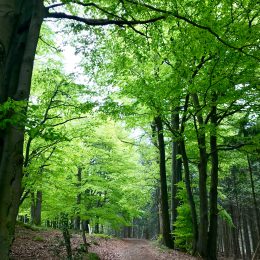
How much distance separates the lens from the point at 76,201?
1697 cm

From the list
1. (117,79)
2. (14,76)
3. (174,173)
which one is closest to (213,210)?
(174,173)

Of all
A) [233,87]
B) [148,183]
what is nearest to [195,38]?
[233,87]

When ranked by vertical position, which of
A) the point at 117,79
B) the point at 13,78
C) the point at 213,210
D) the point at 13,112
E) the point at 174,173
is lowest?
the point at 213,210

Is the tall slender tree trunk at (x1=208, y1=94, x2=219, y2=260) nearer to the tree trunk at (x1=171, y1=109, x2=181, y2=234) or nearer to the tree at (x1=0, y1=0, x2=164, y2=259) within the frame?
the tree trunk at (x1=171, y1=109, x2=181, y2=234)

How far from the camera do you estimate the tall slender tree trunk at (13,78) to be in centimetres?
465

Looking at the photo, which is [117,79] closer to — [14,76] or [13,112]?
[14,76]

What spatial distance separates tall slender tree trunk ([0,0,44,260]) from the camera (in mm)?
4648

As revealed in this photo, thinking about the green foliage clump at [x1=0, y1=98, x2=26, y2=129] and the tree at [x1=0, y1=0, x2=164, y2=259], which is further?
the tree at [x1=0, y1=0, x2=164, y2=259]

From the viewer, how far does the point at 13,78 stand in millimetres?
5520

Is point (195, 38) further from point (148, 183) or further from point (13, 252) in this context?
point (148, 183)

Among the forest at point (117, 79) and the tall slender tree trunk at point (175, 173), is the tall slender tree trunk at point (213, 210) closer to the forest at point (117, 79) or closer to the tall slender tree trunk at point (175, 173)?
the forest at point (117, 79)

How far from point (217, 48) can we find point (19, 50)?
6.11m

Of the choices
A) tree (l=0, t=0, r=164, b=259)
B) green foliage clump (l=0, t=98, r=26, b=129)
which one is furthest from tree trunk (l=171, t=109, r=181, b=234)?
green foliage clump (l=0, t=98, r=26, b=129)

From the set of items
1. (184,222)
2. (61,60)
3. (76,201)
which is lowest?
(184,222)
